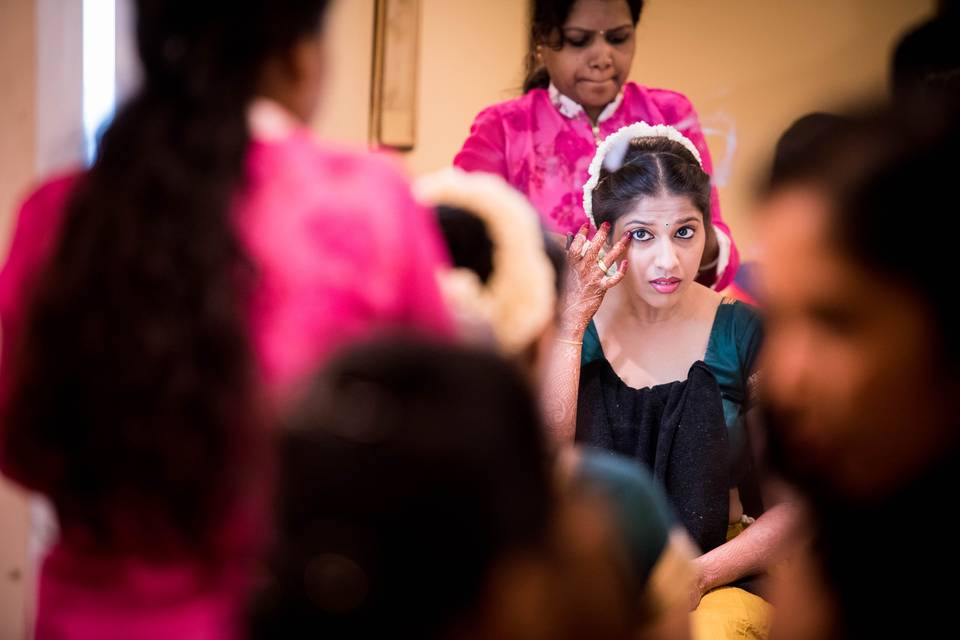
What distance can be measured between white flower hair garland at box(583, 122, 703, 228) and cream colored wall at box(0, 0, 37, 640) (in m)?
1.10

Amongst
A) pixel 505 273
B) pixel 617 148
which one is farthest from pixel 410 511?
pixel 617 148

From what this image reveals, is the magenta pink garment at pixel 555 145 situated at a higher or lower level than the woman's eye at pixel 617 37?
lower

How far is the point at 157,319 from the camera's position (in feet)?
2.77

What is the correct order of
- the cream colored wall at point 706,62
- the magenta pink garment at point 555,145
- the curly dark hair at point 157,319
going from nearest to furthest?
the curly dark hair at point 157,319
the magenta pink garment at point 555,145
the cream colored wall at point 706,62

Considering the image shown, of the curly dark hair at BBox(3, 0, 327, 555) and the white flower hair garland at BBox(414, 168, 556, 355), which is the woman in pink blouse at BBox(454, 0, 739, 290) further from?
the curly dark hair at BBox(3, 0, 327, 555)

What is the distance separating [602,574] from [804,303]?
0.93 ft

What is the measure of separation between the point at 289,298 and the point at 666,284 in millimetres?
1386

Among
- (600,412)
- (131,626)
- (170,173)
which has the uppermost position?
(170,173)

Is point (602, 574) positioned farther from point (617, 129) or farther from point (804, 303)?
point (617, 129)

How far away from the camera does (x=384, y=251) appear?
870 mm

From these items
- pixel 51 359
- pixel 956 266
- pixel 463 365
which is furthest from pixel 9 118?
pixel 956 266

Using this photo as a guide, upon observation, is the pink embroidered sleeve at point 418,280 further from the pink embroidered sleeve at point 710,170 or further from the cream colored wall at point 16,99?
the pink embroidered sleeve at point 710,170

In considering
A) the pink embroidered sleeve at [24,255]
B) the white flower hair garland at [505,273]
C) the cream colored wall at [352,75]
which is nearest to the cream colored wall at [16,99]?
the cream colored wall at [352,75]

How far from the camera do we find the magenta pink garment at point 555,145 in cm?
224
